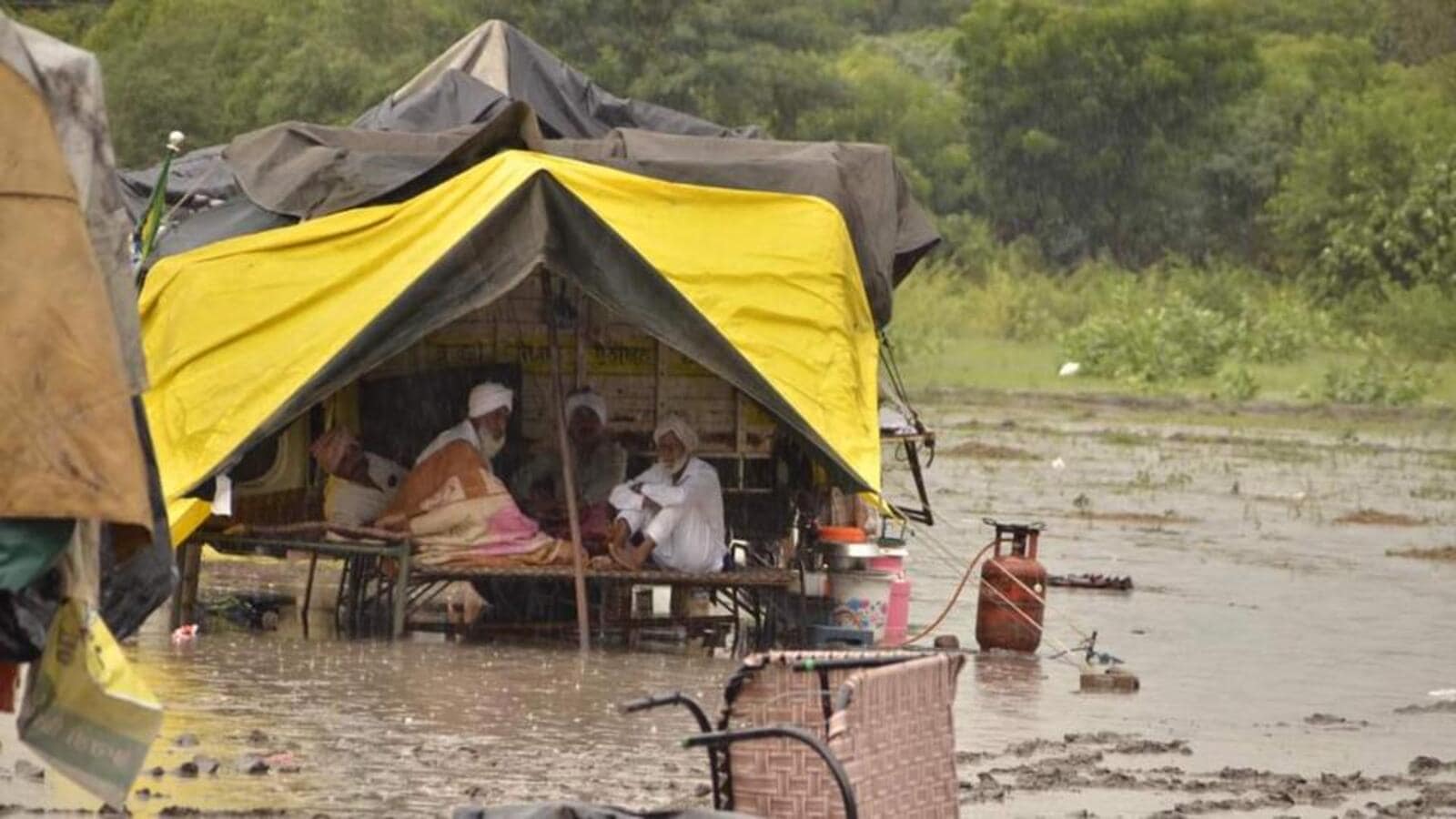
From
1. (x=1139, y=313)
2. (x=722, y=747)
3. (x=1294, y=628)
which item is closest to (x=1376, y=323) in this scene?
(x=1139, y=313)

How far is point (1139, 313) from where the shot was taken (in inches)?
1684

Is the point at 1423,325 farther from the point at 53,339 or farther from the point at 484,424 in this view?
the point at 53,339

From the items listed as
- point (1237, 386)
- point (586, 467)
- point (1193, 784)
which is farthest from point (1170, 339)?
point (1193, 784)

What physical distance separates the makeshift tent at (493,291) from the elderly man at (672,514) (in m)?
0.52

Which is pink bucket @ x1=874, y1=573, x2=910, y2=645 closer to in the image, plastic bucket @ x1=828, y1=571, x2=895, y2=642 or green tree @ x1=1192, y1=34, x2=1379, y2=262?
plastic bucket @ x1=828, y1=571, x2=895, y2=642

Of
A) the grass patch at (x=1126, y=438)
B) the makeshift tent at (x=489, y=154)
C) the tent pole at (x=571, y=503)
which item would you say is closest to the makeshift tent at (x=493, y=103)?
the makeshift tent at (x=489, y=154)

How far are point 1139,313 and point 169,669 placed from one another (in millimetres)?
31973

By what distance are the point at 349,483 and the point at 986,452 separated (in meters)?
15.6

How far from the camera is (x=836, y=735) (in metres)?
6.06

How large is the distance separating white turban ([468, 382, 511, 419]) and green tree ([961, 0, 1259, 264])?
40.0 metres

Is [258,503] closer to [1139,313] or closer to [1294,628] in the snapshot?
[1294,628]

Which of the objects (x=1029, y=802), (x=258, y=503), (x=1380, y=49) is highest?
(x=1380, y=49)

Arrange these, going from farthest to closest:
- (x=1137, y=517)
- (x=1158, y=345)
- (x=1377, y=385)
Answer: (x=1158, y=345) < (x=1377, y=385) < (x=1137, y=517)

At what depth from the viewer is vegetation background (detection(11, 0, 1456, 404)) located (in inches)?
1560
